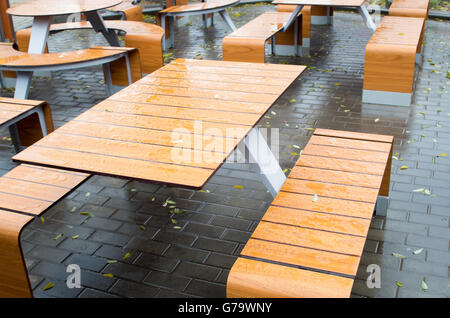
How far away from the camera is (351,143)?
3623 millimetres

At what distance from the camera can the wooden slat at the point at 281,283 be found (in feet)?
7.25

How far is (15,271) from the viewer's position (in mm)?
2754

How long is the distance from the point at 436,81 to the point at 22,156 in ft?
18.0

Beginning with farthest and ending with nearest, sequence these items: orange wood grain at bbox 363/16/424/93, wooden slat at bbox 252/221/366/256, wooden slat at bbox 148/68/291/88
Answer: orange wood grain at bbox 363/16/424/93, wooden slat at bbox 148/68/291/88, wooden slat at bbox 252/221/366/256

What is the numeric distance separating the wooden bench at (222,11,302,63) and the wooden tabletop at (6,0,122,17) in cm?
156

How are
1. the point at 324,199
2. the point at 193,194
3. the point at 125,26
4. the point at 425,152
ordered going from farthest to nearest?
1. the point at 125,26
2. the point at 425,152
3. the point at 193,194
4. the point at 324,199

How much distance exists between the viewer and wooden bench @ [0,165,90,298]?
2713mm

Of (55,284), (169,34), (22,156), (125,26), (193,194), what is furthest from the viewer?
(169,34)

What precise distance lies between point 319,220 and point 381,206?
1.13 m

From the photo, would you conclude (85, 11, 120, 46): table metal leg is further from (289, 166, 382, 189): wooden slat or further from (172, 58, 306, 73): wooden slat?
(289, 166, 382, 189): wooden slat

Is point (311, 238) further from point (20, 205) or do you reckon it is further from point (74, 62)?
point (74, 62)

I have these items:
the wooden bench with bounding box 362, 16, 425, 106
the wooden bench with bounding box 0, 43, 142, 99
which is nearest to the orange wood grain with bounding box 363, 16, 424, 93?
the wooden bench with bounding box 362, 16, 425, 106

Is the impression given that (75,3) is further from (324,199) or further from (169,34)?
(324,199)
